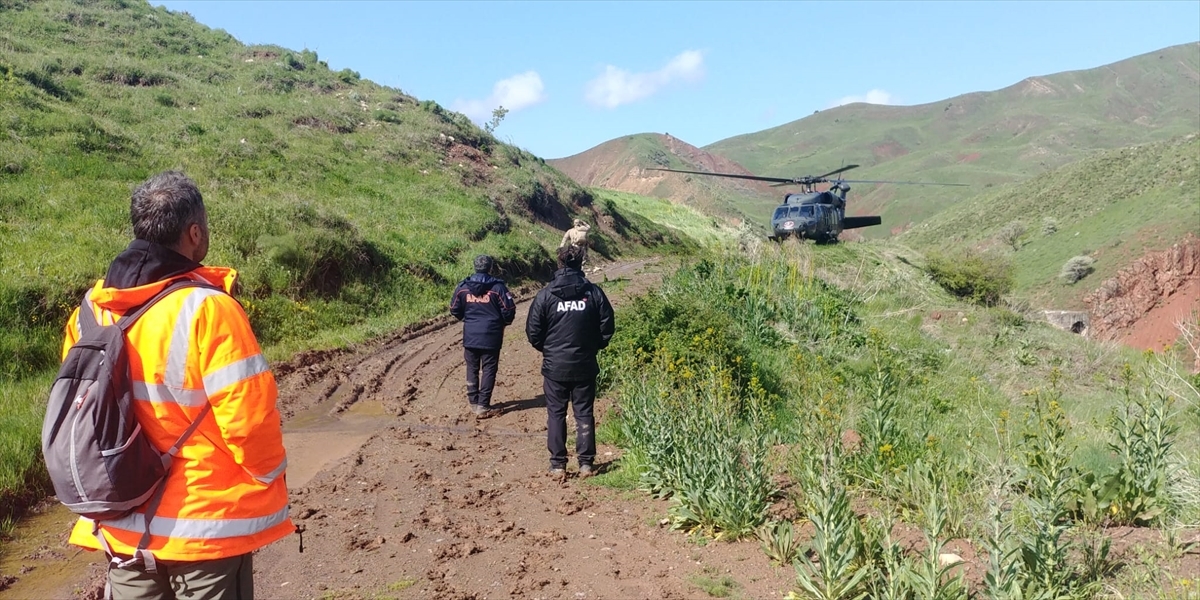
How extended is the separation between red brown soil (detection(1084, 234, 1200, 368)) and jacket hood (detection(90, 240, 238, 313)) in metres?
44.1

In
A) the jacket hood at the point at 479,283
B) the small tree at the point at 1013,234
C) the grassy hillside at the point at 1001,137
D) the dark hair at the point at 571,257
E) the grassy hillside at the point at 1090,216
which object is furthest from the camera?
the grassy hillside at the point at 1001,137

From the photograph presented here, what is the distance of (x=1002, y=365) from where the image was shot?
15359mm

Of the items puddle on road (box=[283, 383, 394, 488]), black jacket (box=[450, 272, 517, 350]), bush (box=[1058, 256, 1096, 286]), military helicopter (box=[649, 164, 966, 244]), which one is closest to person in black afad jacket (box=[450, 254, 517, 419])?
black jacket (box=[450, 272, 517, 350])

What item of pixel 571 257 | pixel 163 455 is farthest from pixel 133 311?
pixel 571 257

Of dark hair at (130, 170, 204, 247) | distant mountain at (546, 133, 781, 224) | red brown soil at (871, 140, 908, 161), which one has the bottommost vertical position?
dark hair at (130, 170, 204, 247)

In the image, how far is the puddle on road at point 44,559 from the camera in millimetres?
5137

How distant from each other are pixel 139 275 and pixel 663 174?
80715mm

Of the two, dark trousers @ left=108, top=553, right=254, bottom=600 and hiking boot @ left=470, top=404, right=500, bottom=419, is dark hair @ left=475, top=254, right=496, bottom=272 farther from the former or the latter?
dark trousers @ left=108, top=553, right=254, bottom=600

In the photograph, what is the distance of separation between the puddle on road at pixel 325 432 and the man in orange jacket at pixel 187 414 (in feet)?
14.7

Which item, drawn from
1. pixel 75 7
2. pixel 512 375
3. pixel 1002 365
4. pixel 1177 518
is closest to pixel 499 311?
pixel 512 375

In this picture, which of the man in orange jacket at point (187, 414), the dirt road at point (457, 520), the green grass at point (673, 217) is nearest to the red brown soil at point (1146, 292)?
the green grass at point (673, 217)

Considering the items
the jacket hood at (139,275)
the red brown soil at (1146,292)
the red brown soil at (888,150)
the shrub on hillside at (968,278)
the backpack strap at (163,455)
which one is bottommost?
the red brown soil at (1146,292)

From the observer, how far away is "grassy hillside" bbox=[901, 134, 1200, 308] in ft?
144

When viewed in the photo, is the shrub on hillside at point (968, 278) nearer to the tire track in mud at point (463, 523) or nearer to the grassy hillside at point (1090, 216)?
the grassy hillside at point (1090, 216)
